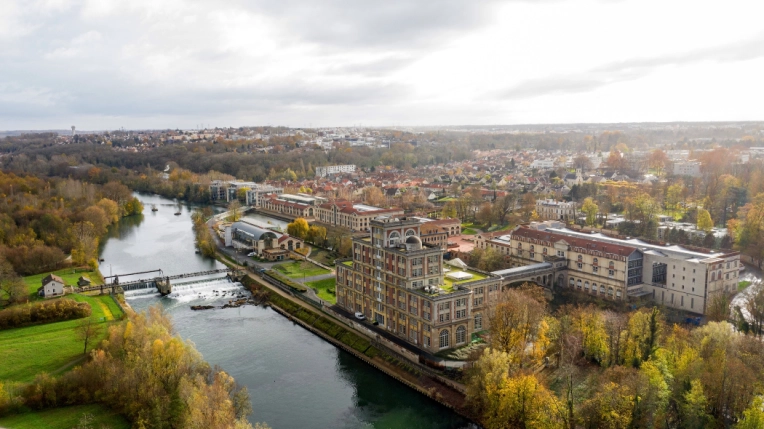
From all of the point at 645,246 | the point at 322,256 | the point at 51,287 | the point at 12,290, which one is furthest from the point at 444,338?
the point at 12,290

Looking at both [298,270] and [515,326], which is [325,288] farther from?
[515,326]

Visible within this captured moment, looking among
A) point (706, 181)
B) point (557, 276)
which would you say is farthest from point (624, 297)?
point (706, 181)

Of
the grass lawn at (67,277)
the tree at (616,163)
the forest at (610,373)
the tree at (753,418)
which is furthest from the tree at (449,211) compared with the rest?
the tree at (753,418)

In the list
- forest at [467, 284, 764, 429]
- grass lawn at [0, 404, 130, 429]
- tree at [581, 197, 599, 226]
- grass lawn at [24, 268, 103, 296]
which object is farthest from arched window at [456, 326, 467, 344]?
tree at [581, 197, 599, 226]

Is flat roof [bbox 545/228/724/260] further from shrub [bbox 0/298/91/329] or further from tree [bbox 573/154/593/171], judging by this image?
tree [bbox 573/154/593/171]

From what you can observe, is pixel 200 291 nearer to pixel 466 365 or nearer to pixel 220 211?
pixel 466 365

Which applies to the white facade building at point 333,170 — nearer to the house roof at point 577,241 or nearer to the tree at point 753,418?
the house roof at point 577,241
